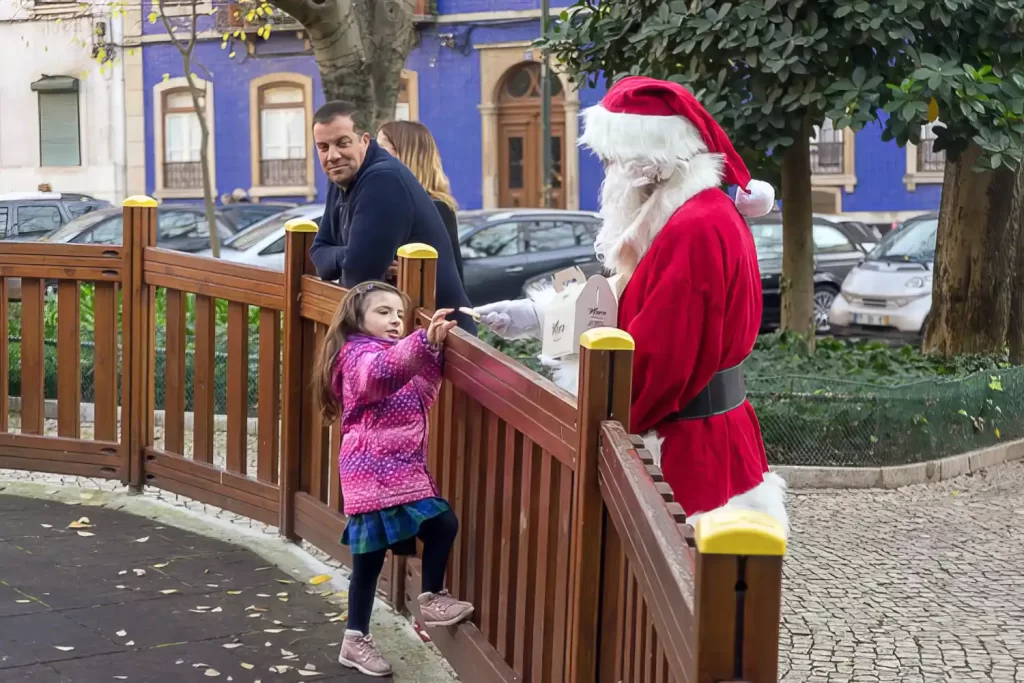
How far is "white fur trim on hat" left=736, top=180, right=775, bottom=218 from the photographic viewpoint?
155 inches

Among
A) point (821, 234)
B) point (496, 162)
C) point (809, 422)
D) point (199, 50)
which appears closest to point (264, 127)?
point (199, 50)

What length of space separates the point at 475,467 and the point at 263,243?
12.6 m

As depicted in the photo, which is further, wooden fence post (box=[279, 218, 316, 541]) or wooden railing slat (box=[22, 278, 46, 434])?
wooden railing slat (box=[22, 278, 46, 434])

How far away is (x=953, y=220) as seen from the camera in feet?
34.9

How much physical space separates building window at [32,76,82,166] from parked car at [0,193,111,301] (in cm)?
1641

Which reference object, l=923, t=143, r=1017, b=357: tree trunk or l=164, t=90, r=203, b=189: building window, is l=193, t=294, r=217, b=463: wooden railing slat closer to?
l=923, t=143, r=1017, b=357: tree trunk

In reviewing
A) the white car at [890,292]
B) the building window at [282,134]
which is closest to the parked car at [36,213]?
the white car at [890,292]

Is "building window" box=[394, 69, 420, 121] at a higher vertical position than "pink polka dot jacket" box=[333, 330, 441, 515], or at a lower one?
higher

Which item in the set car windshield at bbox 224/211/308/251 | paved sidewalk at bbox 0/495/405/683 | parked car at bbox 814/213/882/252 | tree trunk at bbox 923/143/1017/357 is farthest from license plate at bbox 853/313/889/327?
paved sidewalk at bbox 0/495/405/683

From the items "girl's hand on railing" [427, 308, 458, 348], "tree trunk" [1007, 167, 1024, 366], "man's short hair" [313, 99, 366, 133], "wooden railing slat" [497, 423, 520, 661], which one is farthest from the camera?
"tree trunk" [1007, 167, 1024, 366]

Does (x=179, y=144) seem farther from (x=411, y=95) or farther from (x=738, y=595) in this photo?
(x=738, y=595)

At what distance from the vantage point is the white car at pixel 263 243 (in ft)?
52.4

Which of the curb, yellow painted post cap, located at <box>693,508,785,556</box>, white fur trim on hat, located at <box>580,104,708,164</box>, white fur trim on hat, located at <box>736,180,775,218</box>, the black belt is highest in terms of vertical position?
white fur trim on hat, located at <box>580,104,708,164</box>

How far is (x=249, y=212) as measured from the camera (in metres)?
19.2
